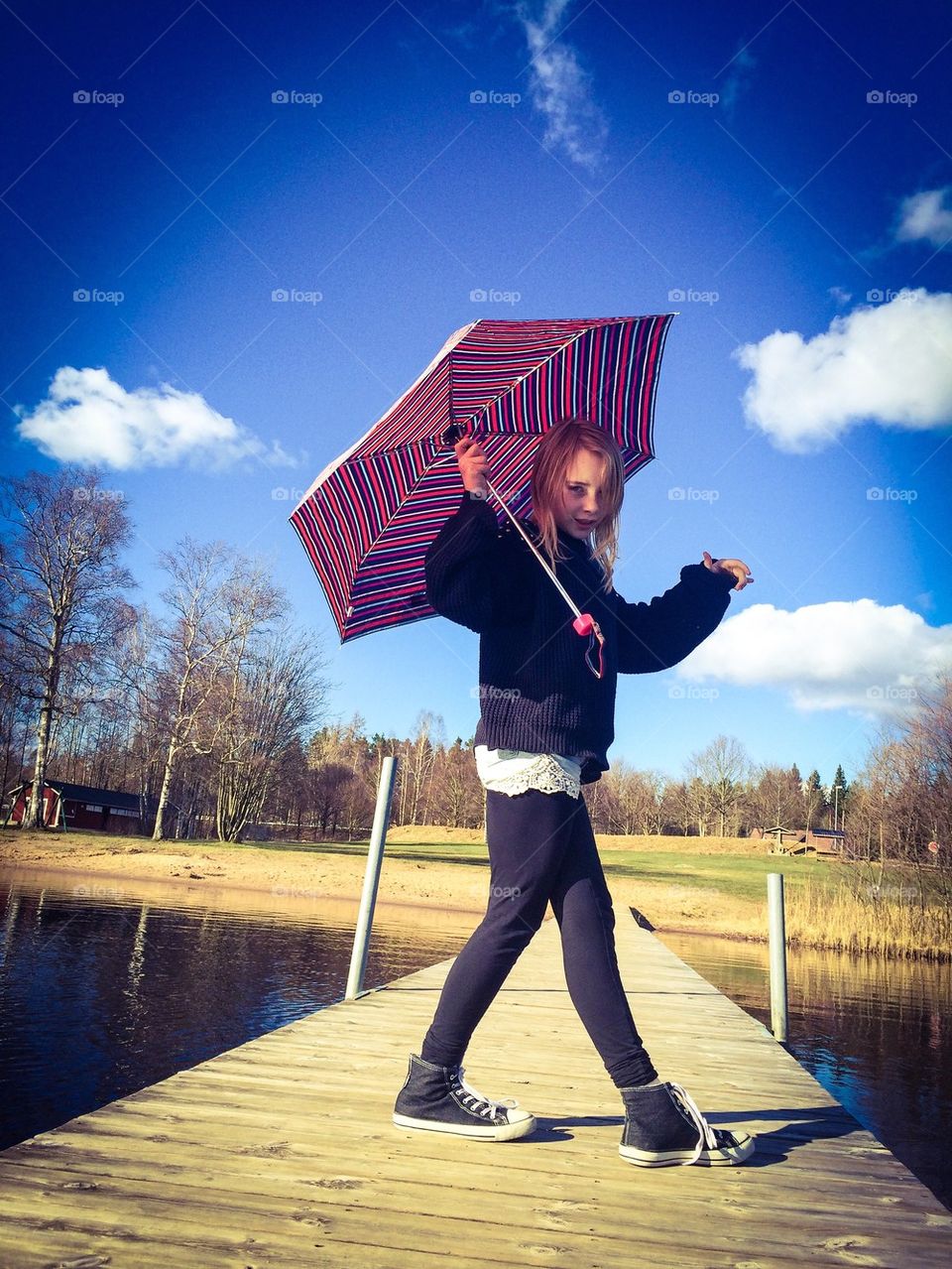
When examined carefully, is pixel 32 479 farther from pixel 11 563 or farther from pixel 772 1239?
pixel 772 1239

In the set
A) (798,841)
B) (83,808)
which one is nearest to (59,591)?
(83,808)

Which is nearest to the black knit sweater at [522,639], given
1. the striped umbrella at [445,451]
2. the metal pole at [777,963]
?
the striped umbrella at [445,451]

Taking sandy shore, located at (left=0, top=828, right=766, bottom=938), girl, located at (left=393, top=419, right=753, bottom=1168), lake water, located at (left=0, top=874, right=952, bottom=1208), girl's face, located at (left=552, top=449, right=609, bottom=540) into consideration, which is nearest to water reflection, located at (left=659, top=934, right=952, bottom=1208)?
lake water, located at (left=0, top=874, right=952, bottom=1208)

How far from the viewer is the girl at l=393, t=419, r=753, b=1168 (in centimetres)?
230

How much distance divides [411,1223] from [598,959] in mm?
839

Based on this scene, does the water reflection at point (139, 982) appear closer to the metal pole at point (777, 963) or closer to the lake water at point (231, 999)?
the lake water at point (231, 999)

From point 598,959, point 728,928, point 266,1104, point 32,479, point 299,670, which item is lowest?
point 728,928

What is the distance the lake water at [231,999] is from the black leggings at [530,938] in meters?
3.02

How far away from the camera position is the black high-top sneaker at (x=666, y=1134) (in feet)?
7.22

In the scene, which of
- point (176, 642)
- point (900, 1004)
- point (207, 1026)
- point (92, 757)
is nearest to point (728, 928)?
point (900, 1004)

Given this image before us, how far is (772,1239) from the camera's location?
178 cm

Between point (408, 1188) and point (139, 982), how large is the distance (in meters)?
6.99

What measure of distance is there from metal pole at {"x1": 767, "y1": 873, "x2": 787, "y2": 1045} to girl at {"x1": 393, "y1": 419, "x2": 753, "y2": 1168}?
3418mm

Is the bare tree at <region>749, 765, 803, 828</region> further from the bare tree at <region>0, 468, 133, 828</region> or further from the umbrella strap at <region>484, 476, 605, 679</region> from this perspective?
the umbrella strap at <region>484, 476, 605, 679</region>
